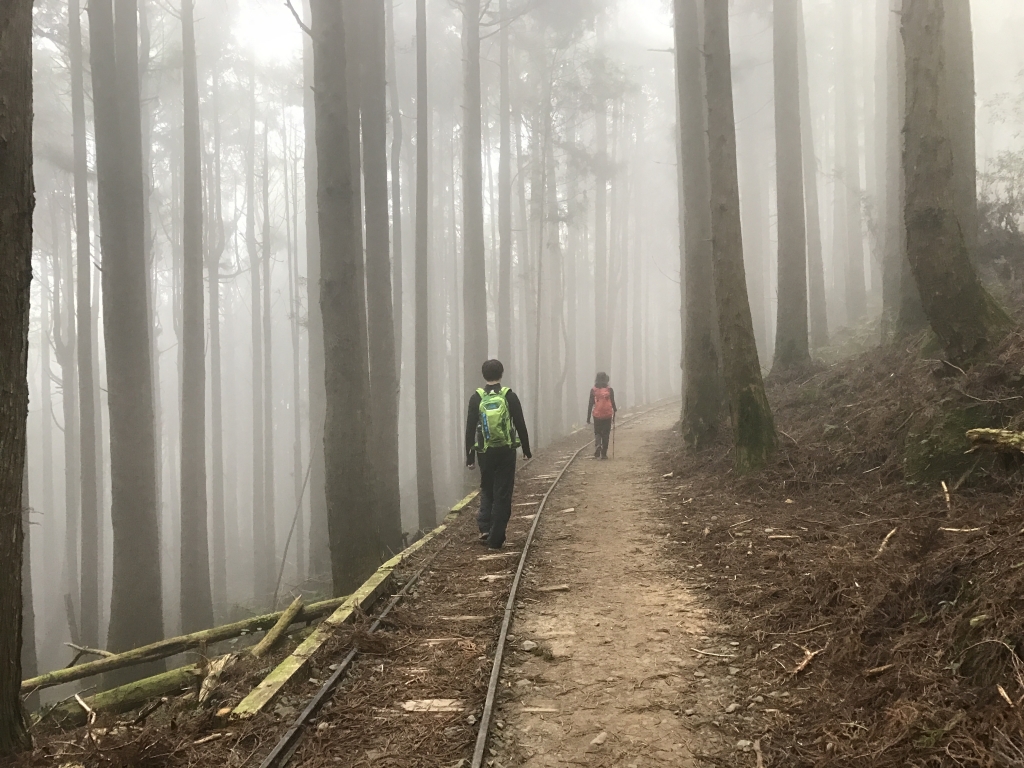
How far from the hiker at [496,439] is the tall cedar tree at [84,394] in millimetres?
9942

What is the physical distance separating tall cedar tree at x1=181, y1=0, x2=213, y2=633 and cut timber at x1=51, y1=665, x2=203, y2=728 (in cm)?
699

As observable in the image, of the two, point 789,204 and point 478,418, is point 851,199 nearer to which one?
point 789,204

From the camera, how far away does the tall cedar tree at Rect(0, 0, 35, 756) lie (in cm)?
331

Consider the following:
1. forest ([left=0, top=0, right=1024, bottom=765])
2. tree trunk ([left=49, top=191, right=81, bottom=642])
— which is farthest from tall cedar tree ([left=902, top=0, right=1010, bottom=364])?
tree trunk ([left=49, top=191, right=81, bottom=642])

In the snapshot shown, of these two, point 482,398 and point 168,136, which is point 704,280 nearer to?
point 482,398

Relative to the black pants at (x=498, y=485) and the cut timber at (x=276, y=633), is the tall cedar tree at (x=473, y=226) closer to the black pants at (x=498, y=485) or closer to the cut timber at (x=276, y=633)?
the black pants at (x=498, y=485)

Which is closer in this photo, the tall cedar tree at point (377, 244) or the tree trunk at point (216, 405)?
the tall cedar tree at point (377, 244)

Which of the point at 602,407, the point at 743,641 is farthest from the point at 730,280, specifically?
the point at 743,641

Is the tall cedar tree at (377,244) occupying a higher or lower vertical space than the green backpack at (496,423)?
higher

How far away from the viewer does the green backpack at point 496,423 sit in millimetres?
7523

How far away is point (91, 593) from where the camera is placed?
13461 mm

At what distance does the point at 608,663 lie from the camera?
4520 mm

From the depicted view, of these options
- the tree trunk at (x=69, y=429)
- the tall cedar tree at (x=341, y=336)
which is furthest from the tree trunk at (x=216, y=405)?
the tall cedar tree at (x=341, y=336)

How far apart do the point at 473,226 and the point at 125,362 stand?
375 inches
